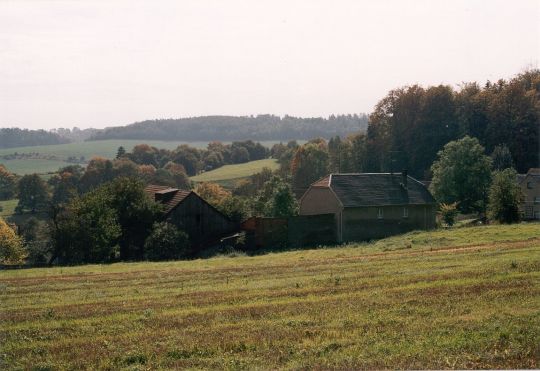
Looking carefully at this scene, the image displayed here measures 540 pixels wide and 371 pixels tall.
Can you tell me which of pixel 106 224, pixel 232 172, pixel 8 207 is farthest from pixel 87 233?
pixel 232 172

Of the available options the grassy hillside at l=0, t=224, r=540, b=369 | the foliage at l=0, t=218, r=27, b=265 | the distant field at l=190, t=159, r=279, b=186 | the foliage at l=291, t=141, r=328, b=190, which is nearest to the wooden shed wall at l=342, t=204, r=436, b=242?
the grassy hillside at l=0, t=224, r=540, b=369

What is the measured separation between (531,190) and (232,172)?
3434 inches

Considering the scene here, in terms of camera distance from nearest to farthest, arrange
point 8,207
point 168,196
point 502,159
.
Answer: point 168,196
point 502,159
point 8,207

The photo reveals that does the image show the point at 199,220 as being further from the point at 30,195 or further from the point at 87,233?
the point at 30,195

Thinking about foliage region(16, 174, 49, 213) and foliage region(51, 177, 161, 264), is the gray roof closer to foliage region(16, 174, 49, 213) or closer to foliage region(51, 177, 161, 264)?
foliage region(51, 177, 161, 264)

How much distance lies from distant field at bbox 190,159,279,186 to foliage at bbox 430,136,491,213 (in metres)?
70.3

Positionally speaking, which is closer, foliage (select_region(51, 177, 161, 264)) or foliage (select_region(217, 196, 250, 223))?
foliage (select_region(51, 177, 161, 264))

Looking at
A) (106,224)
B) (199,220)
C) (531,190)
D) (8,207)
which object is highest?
(531,190)

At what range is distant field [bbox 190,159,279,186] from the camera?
141125mm

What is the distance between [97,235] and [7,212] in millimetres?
62830

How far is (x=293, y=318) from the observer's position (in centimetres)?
1791

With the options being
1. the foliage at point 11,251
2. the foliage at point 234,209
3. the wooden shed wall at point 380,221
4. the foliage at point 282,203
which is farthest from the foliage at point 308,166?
the foliage at point 11,251

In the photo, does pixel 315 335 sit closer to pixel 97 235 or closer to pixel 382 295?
pixel 382 295

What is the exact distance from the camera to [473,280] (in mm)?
22297
